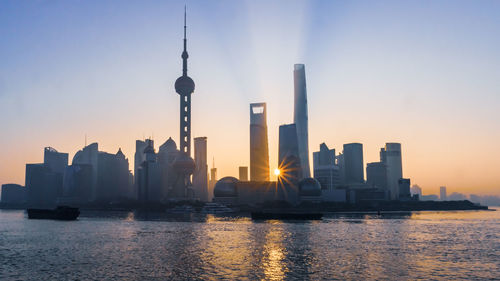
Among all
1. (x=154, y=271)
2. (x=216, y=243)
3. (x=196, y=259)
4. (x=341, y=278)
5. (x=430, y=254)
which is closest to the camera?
(x=341, y=278)

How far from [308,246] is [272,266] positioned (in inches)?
1158

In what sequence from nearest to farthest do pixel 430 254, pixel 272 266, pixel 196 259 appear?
1. pixel 272 266
2. pixel 196 259
3. pixel 430 254

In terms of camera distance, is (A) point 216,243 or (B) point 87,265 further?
(A) point 216,243

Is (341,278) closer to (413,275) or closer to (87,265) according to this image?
(413,275)

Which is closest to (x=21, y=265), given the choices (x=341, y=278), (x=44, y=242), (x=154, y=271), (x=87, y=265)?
(x=87, y=265)

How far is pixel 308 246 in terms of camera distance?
94.4 metres

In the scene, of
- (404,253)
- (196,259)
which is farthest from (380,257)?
(196,259)

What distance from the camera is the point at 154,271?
205 feet

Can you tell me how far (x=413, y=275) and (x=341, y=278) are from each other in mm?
10461

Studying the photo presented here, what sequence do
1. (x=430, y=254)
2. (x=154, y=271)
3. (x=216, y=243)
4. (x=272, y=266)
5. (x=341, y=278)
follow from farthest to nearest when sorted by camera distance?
(x=216, y=243) < (x=430, y=254) < (x=272, y=266) < (x=154, y=271) < (x=341, y=278)

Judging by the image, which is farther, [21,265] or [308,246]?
[308,246]

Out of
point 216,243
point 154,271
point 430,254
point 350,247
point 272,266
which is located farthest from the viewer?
point 216,243

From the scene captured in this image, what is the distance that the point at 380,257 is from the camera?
76.1 m

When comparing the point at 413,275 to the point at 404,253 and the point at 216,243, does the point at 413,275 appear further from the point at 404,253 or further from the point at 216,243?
the point at 216,243
